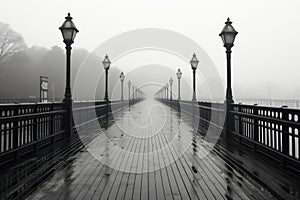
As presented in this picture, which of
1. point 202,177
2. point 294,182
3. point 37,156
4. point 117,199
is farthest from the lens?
point 37,156

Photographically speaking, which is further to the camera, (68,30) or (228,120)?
(68,30)

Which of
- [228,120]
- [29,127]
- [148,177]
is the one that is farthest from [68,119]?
[228,120]

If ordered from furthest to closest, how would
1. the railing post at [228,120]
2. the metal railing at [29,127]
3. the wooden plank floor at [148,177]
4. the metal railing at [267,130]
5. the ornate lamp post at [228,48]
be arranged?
the ornate lamp post at [228,48] < the railing post at [228,120] < the metal railing at [29,127] < the metal railing at [267,130] < the wooden plank floor at [148,177]

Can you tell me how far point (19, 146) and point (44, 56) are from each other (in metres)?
94.3

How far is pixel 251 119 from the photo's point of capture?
7.99 m

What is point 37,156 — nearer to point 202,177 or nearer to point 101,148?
point 101,148

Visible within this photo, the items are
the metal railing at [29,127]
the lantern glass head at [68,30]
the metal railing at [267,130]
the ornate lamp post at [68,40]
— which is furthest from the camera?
the lantern glass head at [68,30]

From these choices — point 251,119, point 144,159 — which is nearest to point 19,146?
point 144,159

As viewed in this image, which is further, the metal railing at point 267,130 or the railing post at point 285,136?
the railing post at point 285,136

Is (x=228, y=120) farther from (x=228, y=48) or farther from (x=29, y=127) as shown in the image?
(x=29, y=127)

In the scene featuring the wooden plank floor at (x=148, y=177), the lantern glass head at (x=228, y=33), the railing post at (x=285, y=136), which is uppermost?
the lantern glass head at (x=228, y=33)

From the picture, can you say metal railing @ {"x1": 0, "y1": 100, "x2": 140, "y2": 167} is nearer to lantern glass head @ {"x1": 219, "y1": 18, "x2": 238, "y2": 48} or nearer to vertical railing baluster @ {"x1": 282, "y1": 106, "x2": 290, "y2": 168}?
vertical railing baluster @ {"x1": 282, "y1": 106, "x2": 290, "y2": 168}

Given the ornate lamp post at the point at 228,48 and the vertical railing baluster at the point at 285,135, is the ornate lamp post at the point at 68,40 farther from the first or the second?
the vertical railing baluster at the point at 285,135

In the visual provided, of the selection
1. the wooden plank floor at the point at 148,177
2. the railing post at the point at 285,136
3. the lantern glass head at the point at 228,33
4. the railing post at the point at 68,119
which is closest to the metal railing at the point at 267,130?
the railing post at the point at 285,136
